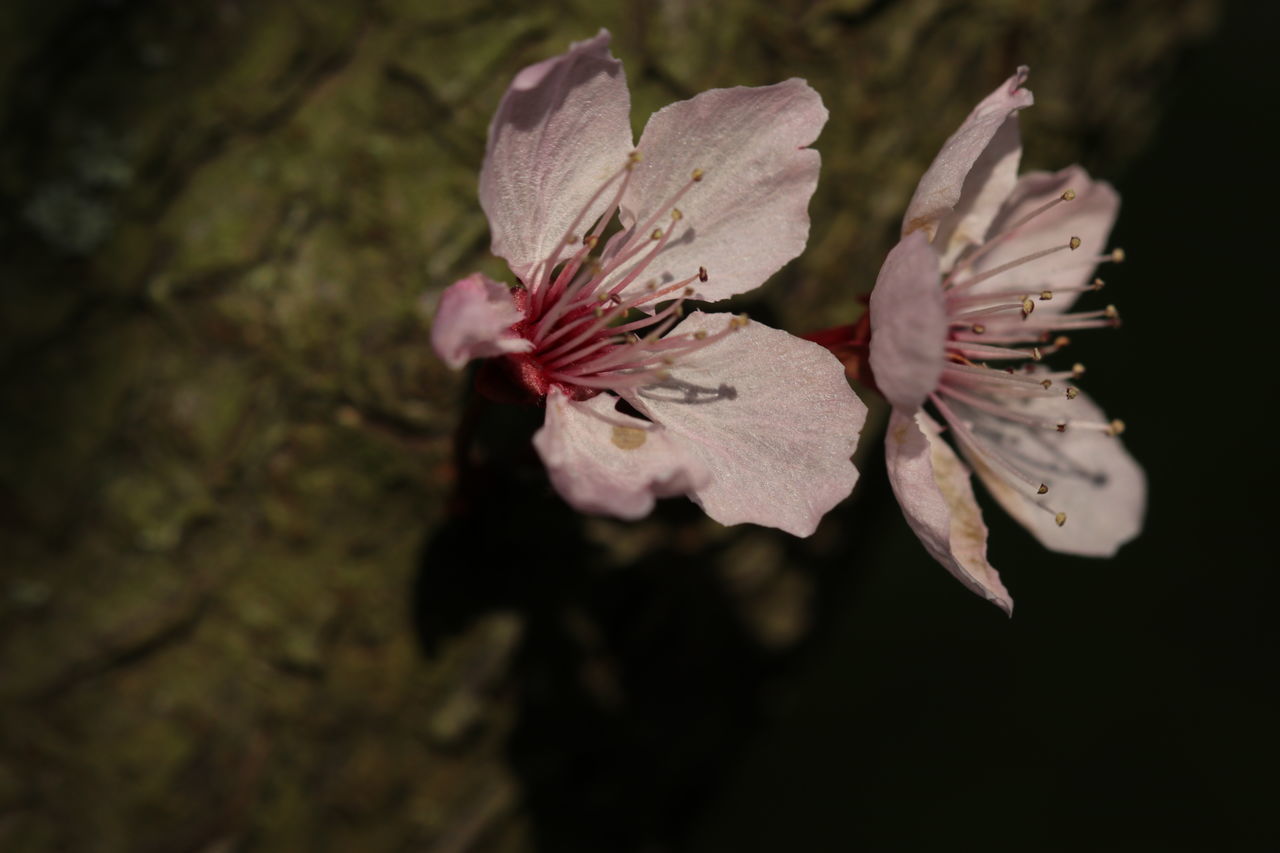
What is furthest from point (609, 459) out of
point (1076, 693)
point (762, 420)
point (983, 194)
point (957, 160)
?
point (1076, 693)

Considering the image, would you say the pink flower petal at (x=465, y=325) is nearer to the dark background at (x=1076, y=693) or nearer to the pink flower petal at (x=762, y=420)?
the pink flower petal at (x=762, y=420)

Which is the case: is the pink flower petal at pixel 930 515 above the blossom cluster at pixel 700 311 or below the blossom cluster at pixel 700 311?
below

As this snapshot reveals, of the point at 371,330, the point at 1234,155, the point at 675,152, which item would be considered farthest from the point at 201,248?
the point at 1234,155

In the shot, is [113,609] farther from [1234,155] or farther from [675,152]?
[1234,155]

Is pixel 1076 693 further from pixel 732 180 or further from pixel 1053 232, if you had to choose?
pixel 732 180

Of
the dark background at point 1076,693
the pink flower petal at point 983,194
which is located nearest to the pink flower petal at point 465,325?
the pink flower petal at point 983,194

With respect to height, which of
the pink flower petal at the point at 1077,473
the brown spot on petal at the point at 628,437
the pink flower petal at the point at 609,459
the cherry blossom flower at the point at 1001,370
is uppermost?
the pink flower petal at the point at 609,459

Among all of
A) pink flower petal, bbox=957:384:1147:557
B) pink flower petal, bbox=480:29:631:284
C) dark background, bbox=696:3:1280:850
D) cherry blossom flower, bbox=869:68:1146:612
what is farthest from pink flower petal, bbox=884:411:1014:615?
dark background, bbox=696:3:1280:850
